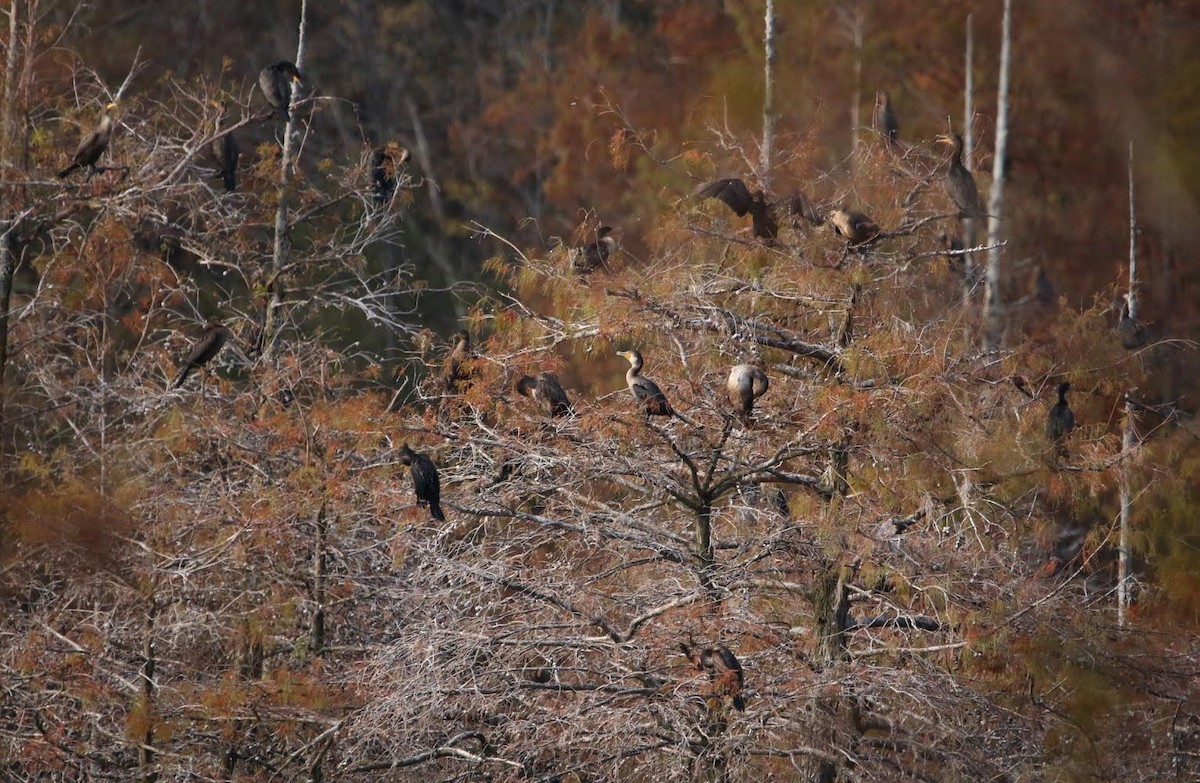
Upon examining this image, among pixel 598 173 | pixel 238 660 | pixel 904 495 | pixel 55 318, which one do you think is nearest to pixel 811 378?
pixel 904 495

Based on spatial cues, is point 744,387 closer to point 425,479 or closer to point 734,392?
point 734,392

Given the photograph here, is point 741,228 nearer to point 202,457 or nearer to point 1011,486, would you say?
point 1011,486

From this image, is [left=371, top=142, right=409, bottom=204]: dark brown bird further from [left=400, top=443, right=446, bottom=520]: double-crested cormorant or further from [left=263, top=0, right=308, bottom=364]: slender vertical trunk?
[left=400, top=443, right=446, bottom=520]: double-crested cormorant

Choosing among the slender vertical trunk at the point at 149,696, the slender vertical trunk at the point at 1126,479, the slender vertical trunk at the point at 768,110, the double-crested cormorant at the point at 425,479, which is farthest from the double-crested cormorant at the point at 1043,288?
the slender vertical trunk at the point at 149,696

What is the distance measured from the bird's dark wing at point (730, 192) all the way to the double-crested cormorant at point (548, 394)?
1233 millimetres

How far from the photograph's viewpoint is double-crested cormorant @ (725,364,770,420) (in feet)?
27.6

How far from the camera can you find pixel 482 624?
9078mm

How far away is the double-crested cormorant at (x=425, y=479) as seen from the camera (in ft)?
30.0

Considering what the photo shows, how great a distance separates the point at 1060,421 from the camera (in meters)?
9.08

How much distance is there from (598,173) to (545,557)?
15.9m

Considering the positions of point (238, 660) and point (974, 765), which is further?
point (238, 660)

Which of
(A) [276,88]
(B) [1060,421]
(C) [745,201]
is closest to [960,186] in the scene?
(C) [745,201]

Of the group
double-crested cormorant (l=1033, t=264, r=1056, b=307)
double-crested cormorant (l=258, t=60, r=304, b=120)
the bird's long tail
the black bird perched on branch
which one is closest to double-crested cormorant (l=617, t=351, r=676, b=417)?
the black bird perched on branch

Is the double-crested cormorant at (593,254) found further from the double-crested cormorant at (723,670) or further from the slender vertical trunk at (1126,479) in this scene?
the slender vertical trunk at (1126,479)
